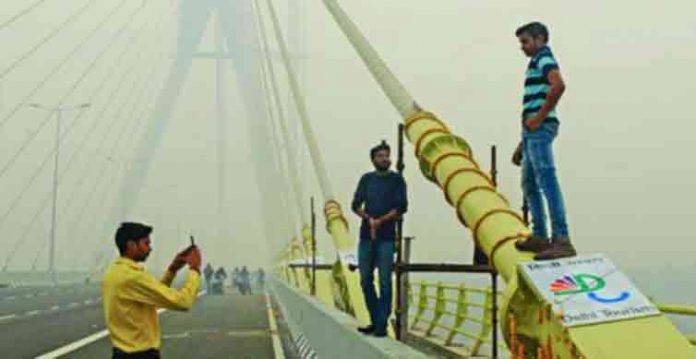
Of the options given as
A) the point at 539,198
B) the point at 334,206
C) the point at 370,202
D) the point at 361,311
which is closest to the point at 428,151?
the point at 370,202

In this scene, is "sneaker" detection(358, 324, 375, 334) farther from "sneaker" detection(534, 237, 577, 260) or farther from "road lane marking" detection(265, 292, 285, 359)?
"road lane marking" detection(265, 292, 285, 359)

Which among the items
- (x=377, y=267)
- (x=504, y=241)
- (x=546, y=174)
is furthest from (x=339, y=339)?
(x=546, y=174)

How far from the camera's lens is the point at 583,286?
5.68 metres

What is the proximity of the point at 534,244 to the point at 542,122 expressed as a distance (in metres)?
0.83

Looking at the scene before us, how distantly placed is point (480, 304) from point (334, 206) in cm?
502

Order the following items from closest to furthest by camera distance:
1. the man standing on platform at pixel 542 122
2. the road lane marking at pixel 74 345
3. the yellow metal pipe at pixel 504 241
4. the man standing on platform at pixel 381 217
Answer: the yellow metal pipe at pixel 504 241 < the man standing on platform at pixel 542 122 < the man standing on platform at pixel 381 217 < the road lane marking at pixel 74 345

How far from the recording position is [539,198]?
7016 mm

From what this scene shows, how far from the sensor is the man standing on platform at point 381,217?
341 inches

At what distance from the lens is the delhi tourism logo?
5.62 m

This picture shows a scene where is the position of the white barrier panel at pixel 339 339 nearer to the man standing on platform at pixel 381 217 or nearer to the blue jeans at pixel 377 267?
the blue jeans at pixel 377 267

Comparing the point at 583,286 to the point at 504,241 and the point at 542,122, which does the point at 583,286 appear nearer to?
the point at 504,241

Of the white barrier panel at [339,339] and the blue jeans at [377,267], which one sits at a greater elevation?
the blue jeans at [377,267]

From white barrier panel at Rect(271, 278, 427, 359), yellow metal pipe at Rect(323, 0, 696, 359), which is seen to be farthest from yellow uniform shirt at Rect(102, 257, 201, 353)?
yellow metal pipe at Rect(323, 0, 696, 359)

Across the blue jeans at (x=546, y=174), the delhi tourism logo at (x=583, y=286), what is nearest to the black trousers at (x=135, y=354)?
the delhi tourism logo at (x=583, y=286)
